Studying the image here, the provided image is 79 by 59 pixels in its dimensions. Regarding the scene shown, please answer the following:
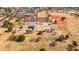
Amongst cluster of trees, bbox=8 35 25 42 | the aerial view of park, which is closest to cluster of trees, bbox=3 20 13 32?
the aerial view of park

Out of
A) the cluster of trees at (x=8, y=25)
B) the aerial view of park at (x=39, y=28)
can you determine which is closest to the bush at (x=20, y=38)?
the aerial view of park at (x=39, y=28)

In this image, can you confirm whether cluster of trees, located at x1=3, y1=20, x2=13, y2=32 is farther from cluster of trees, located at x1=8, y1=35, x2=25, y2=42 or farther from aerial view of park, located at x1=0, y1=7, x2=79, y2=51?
cluster of trees, located at x1=8, y1=35, x2=25, y2=42

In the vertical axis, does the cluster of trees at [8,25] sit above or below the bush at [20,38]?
above

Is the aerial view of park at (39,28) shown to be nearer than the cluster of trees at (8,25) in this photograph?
Yes

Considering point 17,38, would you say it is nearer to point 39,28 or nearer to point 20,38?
point 20,38

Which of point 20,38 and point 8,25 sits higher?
point 8,25

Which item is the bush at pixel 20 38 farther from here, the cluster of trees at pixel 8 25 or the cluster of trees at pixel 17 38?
the cluster of trees at pixel 8 25

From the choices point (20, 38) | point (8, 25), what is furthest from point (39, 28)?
point (8, 25)
